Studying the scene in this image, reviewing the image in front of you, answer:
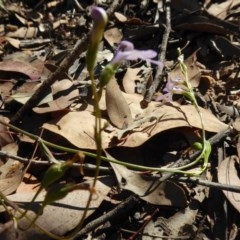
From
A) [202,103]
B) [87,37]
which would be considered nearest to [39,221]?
[87,37]

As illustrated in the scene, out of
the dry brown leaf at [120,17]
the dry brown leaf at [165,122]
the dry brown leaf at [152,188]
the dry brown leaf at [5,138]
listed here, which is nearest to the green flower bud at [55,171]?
the dry brown leaf at [152,188]

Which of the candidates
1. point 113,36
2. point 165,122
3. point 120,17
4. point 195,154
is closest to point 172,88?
point 165,122

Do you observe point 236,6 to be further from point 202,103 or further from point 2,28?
point 2,28

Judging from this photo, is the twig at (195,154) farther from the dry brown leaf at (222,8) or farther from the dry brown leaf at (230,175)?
the dry brown leaf at (222,8)

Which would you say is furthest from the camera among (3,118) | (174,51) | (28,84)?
(174,51)

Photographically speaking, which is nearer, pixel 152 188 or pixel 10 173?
pixel 152 188

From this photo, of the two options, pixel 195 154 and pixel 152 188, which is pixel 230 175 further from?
pixel 152 188

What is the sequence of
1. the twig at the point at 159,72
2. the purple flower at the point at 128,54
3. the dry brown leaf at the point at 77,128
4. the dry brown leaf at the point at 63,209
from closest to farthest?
the purple flower at the point at 128,54
the dry brown leaf at the point at 63,209
the dry brown leaf at the point at 77,128
the twig at the point at 159,72
